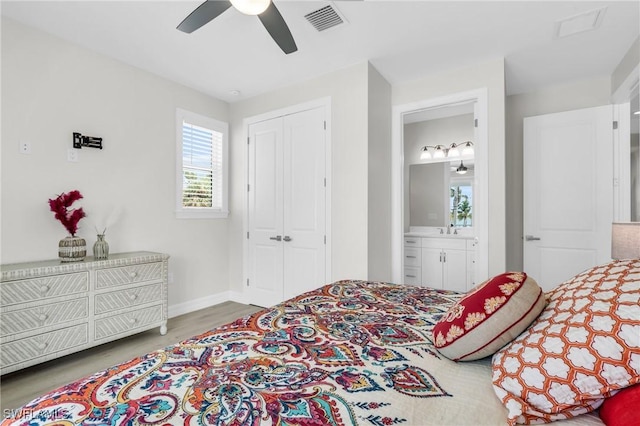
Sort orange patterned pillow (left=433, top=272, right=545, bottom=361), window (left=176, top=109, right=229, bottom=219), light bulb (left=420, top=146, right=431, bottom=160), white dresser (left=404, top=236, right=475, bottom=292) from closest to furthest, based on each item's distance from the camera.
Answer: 1. orange patterned pillow (left=433, top=272, right=545, bottom=361)
2. window (left=176, top=109, right=229, bottom=219)
3. white dresser (left=404, top=236, right=475, bottom=292)
4. light bulb (left=420, top=146, right=431, bottom=160)

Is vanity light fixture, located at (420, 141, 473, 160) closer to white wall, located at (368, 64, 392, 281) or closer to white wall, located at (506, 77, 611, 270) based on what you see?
white wall, located at (506, 77, 611, 270)

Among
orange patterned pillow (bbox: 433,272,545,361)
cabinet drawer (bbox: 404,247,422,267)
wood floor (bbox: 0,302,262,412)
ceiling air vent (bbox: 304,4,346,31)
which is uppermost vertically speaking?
ceiling air vent (bbox: 304,4,346,31)

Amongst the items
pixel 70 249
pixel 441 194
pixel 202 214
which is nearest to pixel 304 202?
pixel 202 214

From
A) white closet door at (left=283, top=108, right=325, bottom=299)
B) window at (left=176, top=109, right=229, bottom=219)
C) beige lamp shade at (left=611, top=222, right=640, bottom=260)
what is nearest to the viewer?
beige lamp shade at (left=611, top=222, right=640, bottom=260)

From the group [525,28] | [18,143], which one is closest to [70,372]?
[18,143]

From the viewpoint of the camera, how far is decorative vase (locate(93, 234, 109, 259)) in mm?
2789

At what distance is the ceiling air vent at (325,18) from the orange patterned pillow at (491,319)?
2.19 metres

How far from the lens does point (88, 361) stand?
2.53 m

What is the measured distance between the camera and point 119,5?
2.31 m

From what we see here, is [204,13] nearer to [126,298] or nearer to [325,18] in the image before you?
[325,18]

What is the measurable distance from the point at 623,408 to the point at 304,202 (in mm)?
3088

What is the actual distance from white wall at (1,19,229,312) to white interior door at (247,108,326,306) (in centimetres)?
65

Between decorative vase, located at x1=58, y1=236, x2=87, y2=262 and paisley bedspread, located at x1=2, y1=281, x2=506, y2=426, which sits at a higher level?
decorative vase, located at x1=58, y1=236, x2=87, y2=262

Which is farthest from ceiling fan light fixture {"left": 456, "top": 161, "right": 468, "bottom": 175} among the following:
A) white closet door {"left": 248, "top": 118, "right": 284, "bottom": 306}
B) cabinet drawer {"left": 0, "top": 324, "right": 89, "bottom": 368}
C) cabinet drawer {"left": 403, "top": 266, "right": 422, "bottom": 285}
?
cabinet drawer {"left": 0, "top": 324, "right": 89, "bottom": 368}
